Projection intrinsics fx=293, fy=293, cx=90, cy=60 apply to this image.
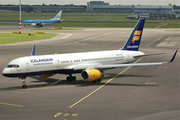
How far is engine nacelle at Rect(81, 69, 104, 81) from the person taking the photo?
3536cm

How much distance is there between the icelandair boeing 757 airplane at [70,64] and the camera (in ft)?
110

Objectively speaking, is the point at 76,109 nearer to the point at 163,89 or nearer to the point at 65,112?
the point at 65,112

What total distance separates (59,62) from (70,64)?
164cm

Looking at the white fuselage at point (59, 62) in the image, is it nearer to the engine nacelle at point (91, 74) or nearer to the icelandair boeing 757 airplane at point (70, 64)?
the icelandair boeing 757 airplane at point (70, 64)

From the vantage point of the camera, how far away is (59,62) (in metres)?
36.1

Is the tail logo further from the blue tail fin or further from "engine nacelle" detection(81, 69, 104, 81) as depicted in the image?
"engine nacelle" detection(81, 69, 104, 81)

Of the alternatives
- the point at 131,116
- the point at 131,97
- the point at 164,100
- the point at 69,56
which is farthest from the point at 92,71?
the point at 131,116

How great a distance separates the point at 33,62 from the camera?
34219 mm

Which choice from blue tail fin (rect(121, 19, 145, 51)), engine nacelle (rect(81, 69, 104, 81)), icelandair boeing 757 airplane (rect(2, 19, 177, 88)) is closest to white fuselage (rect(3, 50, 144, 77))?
icelandair boeing 757 airplane (rect(2, 19, 177, 88))

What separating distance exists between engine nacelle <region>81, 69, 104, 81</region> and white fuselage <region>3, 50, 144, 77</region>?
6.32 feet

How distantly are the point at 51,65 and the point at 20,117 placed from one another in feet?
40.6

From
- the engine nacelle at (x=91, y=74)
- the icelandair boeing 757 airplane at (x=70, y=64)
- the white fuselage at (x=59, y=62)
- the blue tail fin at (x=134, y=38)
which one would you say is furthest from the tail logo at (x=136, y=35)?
the engine nacelle at (x=91, y=74)

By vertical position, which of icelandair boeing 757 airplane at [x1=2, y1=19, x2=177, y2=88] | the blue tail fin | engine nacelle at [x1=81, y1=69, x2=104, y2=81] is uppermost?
the blue tail fin

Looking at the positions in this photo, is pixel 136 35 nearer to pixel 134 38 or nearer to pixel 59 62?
pixel 134 38
